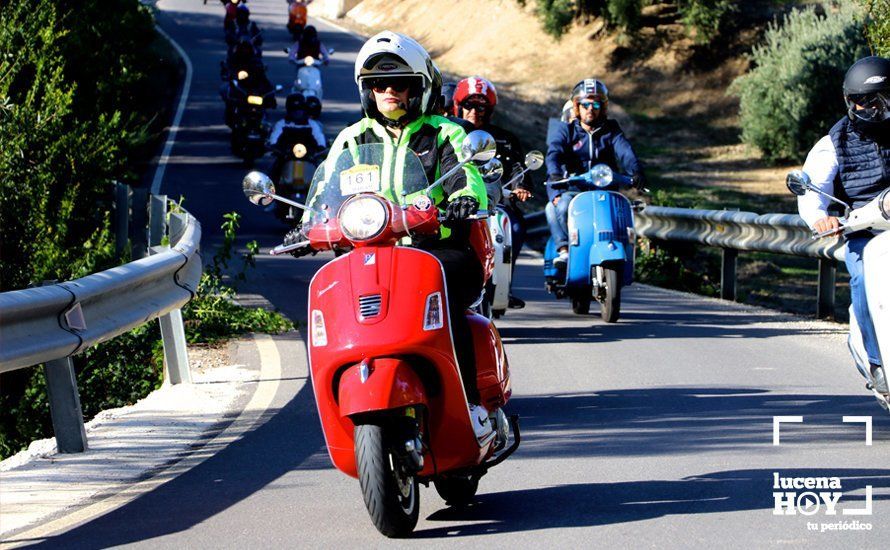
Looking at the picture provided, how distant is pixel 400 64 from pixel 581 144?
23.2 ft

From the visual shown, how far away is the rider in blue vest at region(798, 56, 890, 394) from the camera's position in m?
8.01

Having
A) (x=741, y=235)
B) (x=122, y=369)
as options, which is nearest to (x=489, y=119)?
(x=122, y=369)

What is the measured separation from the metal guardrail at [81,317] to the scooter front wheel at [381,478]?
1.81 m

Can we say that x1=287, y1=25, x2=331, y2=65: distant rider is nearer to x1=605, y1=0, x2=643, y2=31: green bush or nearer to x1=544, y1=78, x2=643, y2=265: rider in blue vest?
x1=605, y1=0, x2=643, y2=31: green bush

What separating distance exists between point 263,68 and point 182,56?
1945cm

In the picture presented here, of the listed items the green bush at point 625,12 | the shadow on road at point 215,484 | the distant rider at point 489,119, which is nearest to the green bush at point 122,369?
the distant rider at point 489,119

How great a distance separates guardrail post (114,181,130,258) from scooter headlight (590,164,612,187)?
427 cm

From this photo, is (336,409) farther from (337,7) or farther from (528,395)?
(337,7)

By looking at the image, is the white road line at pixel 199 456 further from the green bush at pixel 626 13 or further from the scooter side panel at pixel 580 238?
the green bush at pixel 626 13

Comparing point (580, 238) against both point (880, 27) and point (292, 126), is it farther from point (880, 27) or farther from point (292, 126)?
point (292, 126)

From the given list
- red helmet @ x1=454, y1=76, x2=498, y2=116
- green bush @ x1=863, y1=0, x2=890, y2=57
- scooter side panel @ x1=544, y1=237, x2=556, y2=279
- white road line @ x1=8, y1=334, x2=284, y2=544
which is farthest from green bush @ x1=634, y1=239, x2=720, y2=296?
white road line @ x1=8, y1=334, x2=284, y2=544

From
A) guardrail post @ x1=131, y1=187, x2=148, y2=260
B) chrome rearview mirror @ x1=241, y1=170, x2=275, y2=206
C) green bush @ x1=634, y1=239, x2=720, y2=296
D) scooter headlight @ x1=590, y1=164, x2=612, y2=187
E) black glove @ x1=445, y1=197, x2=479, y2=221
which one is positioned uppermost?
chrome rearview mirror @ x1=241, y1=170, x2=275, y2=206

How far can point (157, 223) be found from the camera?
1198 cm

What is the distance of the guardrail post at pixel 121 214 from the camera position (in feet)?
47.3
